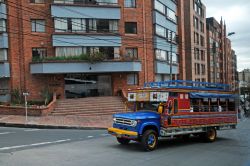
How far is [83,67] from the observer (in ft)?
106

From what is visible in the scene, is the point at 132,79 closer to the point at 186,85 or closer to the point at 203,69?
the point at 186,85

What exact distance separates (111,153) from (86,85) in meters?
22.8

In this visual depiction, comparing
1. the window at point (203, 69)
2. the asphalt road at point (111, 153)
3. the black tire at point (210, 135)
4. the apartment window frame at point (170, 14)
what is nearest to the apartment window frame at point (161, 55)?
the apartment window frame at point (170, 14)

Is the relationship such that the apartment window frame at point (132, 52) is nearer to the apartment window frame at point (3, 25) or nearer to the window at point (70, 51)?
the window at point (70, 51)

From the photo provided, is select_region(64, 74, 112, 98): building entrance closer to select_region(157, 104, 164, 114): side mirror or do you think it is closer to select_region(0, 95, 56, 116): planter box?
select_region(0, 95, 56, 116): planter box

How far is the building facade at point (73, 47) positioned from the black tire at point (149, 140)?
20242 millimetres

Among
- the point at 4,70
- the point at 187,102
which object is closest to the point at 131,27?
the point at 4,70

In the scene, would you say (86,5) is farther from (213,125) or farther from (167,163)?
(167,163)

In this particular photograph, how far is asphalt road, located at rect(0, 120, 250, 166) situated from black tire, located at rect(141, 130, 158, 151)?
0.25 m

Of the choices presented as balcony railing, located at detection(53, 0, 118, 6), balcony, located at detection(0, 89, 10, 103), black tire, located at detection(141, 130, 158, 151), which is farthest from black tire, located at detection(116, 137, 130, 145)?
balcony railing, located at detection(53, 0, 118, 6)

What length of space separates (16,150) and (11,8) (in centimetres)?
2299

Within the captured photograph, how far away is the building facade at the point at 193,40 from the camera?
56403mm

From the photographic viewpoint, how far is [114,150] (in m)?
12.6

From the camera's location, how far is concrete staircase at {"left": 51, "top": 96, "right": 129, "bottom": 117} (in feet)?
92.1
